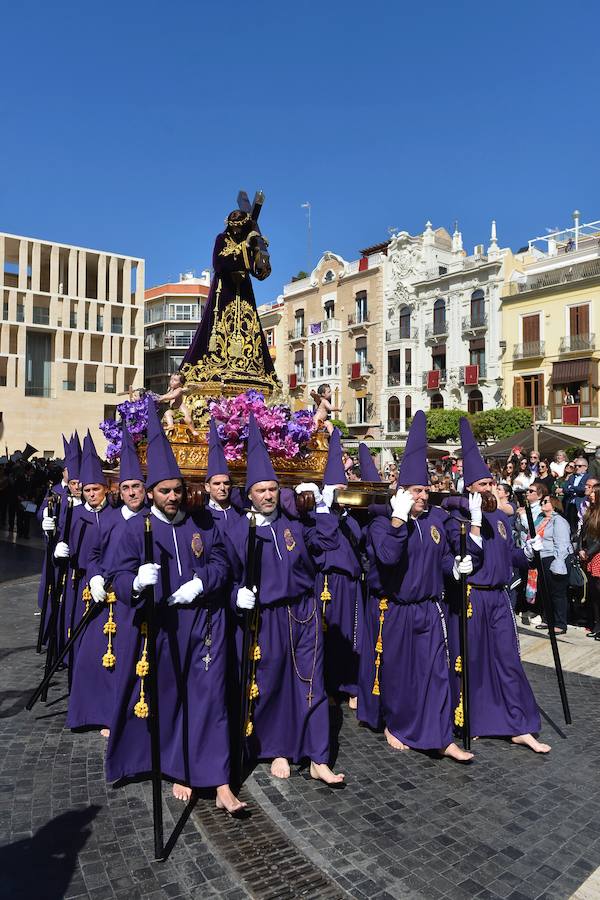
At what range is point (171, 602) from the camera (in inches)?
170

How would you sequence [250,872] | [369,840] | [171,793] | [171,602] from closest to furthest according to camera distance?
[250,872], [369,840], [171,602], [171,793]

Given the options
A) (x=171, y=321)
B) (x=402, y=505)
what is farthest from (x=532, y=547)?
(x=171, y=321)

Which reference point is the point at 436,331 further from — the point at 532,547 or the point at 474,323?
the point at 532,547

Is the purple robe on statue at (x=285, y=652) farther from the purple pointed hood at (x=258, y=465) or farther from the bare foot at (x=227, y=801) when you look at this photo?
the bare foot at (x=227, y=801)

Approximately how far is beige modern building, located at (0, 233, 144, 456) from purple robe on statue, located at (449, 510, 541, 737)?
142ft

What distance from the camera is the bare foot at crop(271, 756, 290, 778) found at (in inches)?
193

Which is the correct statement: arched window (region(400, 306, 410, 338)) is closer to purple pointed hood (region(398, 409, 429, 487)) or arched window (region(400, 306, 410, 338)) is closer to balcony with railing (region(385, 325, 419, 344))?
balcony with railing (region(385, 325, 419, 344))

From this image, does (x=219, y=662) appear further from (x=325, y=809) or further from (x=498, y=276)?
(x=498, y=276)

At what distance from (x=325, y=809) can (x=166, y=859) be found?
3.63 ft

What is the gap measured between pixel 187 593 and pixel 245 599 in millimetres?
459

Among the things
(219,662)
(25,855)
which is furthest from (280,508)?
(25,855)

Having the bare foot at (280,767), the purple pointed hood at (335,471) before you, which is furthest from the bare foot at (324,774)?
the purple pointed hood at (335,471)

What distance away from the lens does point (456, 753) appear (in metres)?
5.17

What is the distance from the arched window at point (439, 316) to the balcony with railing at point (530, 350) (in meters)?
5.52
